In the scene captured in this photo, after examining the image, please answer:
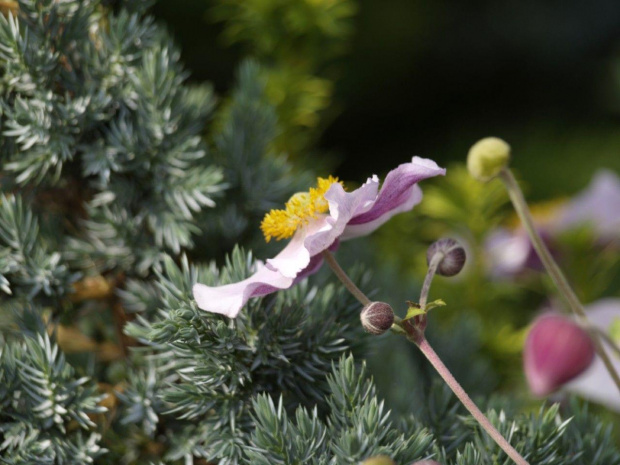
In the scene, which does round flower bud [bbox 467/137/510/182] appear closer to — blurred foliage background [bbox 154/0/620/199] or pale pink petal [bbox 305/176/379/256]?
pale pink petal [bbox 305/176/379/256]

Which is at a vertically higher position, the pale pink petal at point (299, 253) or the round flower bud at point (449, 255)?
the pale pink petal at point (299, 253)

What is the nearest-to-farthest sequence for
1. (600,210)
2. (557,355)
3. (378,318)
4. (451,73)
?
(378,318) → (557,355) → (600,210) → (451,73)

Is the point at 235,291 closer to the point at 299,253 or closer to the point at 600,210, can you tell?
the point at 299,253

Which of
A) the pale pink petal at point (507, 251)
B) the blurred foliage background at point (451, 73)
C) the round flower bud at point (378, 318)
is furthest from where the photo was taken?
the blurred foliage background at point (451, 73)

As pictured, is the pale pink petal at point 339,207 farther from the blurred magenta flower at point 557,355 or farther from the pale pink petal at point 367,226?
the blurred magenta flower at point 557,355

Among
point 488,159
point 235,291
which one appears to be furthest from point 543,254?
point 235,291

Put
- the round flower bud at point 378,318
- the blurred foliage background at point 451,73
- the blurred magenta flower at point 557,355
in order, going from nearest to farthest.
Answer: the round flower bud at point 378,318, the blurred magenta flower at point 557,355, the blurred foliage background at point 451,73

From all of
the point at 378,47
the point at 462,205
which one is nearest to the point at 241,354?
the point at 462,205

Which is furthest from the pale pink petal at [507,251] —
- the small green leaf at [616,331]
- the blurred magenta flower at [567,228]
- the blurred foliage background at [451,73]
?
the blurred foliage background at [451,73]

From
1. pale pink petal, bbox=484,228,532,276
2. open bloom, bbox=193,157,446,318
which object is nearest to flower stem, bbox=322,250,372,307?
open bloom, bbox=193,157,446,318
